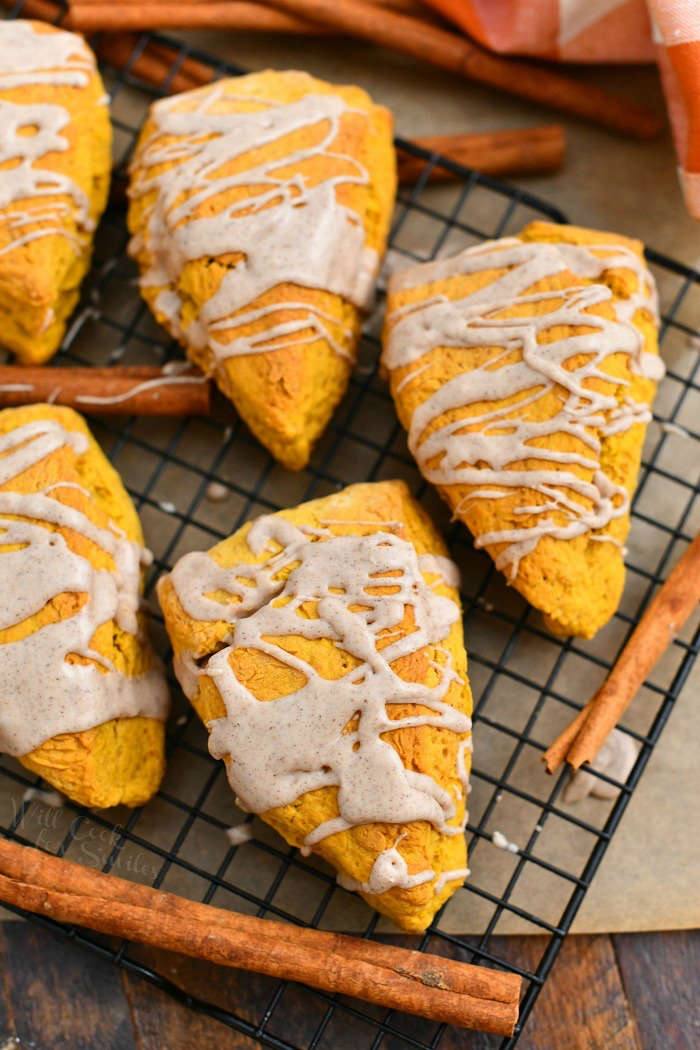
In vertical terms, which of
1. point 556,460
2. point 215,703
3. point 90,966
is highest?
point 556,460

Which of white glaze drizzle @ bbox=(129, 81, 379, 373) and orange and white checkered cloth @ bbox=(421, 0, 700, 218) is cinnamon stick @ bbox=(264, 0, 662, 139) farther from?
white glaze drizzle @ bbox=(129, 81, 379, 373)

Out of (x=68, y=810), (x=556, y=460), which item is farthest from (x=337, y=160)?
(x=68, y=810)

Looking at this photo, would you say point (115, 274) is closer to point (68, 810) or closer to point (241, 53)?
point (241, 53)

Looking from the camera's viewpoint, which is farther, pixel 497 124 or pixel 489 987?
pixel 497 124

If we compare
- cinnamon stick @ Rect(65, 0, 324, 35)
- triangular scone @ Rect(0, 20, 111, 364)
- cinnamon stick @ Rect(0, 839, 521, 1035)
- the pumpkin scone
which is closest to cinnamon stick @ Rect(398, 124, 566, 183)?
cinnamon stick @ Rect(65, 0, 324, 35)

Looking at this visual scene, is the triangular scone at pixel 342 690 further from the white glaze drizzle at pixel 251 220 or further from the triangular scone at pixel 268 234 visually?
the white glaze drizzle at pixel 251 220

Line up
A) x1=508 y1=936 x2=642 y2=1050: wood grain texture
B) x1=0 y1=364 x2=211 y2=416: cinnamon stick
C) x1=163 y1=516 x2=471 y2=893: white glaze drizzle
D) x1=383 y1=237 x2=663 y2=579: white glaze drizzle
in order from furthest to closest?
x1=0 y1=364 x2=211 y2=416: cinnamon stick, x1=508 y1=936 x2=642 y2=1050: wood grain texture, x1=383 y1=237 x2=663 y2=579: white glaze drizzle, x1=163 y1=516 x2=471 y2=893: white glaze drizzle

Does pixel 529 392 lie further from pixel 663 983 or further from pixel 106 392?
pixel 663 983

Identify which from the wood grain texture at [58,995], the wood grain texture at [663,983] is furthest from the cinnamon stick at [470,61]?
the wood grain texture at [58,995]
